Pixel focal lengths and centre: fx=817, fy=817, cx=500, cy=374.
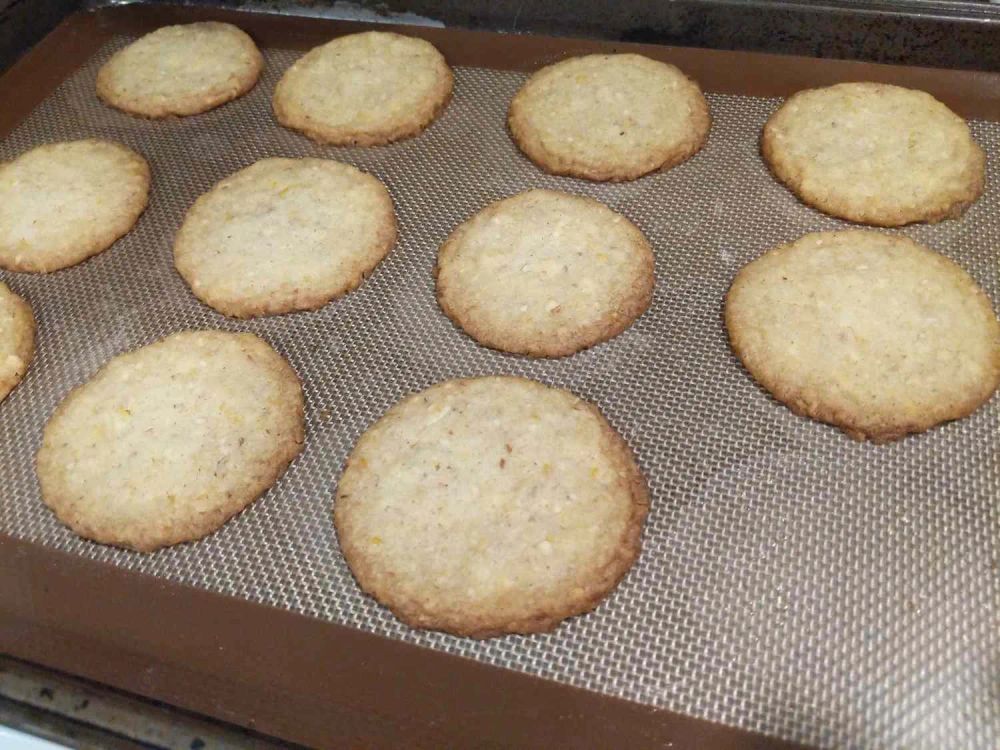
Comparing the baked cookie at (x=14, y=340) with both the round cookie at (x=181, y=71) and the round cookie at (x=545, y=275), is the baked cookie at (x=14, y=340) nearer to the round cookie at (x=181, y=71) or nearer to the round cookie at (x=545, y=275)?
the round cookie at (x=181, y=71)

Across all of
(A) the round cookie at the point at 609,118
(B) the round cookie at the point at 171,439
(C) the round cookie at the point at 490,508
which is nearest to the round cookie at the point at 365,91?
(A) the round cookie at the point at 609,118

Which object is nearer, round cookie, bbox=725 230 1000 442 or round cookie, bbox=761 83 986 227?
round cookie, bbox=725 230 1000 442

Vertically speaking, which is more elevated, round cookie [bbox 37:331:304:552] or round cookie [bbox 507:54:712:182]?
round cookie [bbox 507:54:712:182]

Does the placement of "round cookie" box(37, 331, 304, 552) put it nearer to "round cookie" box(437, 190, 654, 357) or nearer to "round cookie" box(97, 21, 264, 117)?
"round cookie" box(437, 190, 654, 357)

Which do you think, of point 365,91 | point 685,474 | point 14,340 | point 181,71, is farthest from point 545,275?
point 181,71

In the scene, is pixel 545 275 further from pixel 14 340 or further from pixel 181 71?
pixel 181 71

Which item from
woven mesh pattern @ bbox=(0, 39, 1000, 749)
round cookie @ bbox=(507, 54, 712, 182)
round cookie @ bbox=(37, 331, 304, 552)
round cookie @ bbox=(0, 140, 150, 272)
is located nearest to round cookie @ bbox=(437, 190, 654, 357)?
woven mesh pattern @ bbox=(0, 39, 1000, 749)

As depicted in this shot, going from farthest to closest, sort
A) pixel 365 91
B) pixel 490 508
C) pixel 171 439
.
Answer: pixel 365 91 < pixel 171 439 < pixel 490 508
